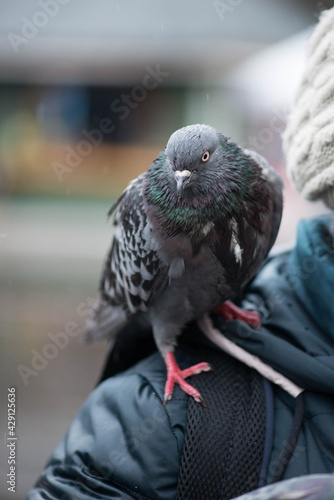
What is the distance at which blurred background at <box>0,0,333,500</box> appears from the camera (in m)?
4.24

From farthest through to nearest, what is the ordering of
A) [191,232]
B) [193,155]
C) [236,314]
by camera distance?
[236,314] → [191,232] → [193,155]

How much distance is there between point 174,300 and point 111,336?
48 cm

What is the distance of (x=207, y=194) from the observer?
115 cm

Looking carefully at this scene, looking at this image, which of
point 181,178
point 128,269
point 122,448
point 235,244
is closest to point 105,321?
point 128,269

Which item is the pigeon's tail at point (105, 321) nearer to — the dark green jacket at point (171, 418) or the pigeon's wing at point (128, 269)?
the pigeon's wing at point (128, 269)

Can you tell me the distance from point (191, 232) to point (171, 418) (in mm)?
469

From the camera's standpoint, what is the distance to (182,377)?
4.28 feet

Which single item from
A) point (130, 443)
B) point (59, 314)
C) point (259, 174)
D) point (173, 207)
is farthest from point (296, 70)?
point (59, 314)

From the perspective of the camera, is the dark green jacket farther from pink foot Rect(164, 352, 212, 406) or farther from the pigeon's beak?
the pigeon's beak

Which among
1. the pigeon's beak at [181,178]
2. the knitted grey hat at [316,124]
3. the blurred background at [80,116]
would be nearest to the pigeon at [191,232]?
the pigeon's beak at [181,178]

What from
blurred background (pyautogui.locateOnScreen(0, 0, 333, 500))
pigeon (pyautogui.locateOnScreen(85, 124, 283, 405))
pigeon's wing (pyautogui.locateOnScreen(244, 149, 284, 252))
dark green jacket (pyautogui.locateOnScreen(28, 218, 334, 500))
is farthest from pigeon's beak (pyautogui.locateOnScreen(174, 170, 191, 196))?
blurred background (pyautogui.locateOnScreen(0, 0, 333, 500))

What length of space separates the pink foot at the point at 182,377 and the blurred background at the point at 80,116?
2.34 metres

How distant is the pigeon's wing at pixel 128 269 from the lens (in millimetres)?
1349

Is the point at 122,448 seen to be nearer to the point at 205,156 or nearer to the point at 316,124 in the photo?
the point at 205,156
